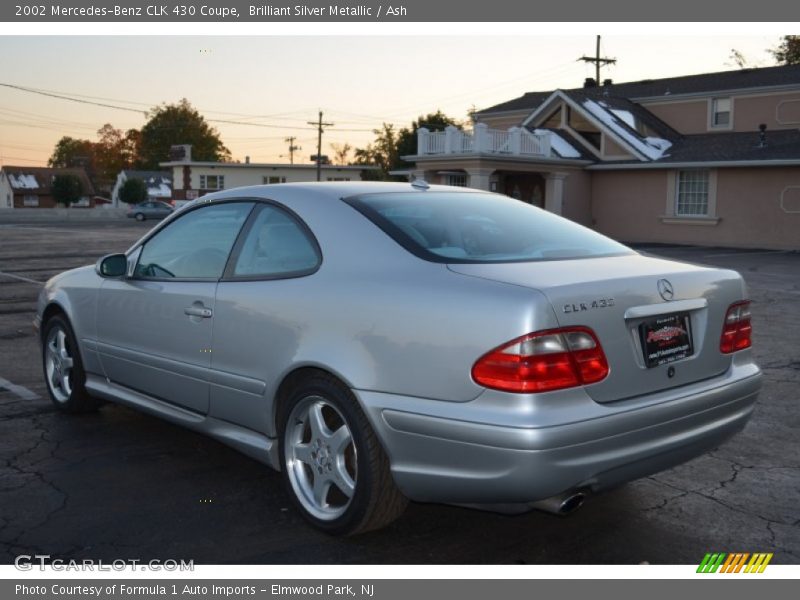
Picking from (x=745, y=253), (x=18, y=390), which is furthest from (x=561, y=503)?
(x=745, y=253)

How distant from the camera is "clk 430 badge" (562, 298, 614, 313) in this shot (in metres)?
3.38

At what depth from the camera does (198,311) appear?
4.63 metres

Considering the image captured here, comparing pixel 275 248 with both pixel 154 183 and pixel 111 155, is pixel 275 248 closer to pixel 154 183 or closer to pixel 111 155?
pixel 154 183

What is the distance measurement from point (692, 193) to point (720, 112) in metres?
4.66

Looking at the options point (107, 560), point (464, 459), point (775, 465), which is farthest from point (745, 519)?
point (107, 560)

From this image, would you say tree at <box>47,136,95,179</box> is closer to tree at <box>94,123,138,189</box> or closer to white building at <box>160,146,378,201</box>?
tree at <box>94,123,138,189</box>

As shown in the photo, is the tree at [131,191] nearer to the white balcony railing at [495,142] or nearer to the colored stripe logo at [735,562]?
the white balcony railing at [495,142]

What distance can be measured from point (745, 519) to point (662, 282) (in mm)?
1334

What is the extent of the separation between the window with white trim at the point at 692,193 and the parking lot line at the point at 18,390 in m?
27.9

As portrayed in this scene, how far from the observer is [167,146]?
11769 cm

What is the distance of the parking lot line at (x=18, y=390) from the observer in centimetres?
662

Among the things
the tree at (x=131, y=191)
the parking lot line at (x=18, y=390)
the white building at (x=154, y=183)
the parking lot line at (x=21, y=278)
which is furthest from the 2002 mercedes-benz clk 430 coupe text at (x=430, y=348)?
the white building at (x=154, y=183)

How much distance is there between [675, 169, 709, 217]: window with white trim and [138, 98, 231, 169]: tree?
93054 millimetres

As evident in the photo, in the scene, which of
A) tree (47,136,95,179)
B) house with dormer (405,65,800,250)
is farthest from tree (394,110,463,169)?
tree (47,136,95,179)
